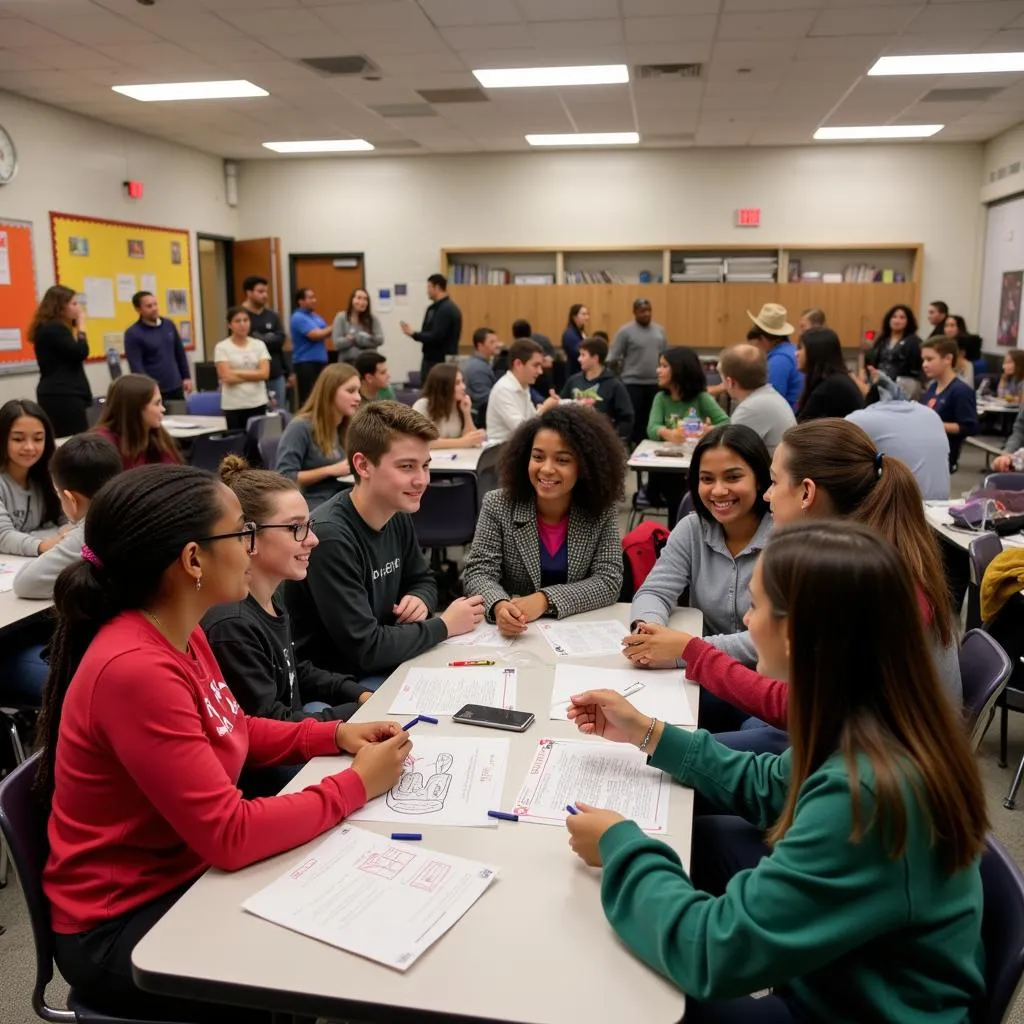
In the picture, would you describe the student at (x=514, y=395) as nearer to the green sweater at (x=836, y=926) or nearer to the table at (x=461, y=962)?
the table at (x=461, y=962)

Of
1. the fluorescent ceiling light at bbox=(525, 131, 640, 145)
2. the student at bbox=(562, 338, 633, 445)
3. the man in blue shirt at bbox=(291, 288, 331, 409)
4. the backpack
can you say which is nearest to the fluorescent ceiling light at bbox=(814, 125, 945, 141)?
the fluorescent ceiling light at bbox=(525, 131, 640, 145)

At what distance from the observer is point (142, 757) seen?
4.38ft

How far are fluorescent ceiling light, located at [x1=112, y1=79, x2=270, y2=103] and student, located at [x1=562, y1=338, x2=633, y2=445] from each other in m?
3.50

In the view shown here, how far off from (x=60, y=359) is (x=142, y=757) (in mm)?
5907

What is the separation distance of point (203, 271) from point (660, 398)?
735 centimetres

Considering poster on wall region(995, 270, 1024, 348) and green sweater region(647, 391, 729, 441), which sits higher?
poster on wall region(995, 270, 1024, 348)

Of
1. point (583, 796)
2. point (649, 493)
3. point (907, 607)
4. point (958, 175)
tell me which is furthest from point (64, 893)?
point (958, 175)

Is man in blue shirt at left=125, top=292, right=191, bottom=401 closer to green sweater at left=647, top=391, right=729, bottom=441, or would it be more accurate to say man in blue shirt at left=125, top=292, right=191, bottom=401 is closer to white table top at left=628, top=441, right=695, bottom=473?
green sweater at left=647, top=391, right=729, bottom=441

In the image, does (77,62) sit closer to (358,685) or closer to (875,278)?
(358,685)

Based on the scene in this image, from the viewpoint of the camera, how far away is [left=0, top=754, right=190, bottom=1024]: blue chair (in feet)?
4.61

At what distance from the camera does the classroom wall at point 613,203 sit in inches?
411

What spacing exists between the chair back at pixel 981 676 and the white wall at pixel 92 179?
7.34 m

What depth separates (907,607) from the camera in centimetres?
112

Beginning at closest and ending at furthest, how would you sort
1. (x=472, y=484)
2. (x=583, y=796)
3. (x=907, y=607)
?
(x=907, y=607) < (x=583, y=796) < (x=472, y=484)
